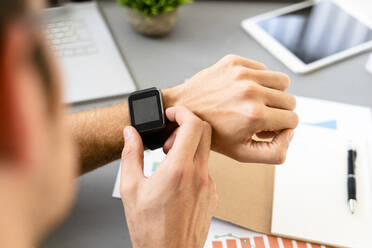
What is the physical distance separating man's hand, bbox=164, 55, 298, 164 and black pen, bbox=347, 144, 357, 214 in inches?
5.6

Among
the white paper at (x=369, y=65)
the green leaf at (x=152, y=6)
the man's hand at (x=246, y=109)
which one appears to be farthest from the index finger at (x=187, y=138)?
the white paper at (x=369, y=65)

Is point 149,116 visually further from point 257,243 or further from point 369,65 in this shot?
point 369,65

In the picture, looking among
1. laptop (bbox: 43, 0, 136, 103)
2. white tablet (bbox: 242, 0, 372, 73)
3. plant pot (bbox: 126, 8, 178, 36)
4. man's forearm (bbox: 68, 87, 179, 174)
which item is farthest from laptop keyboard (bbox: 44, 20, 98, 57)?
white tablet (bbox: 242, 0, 372, 73)

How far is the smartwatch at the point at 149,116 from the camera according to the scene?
744 mm

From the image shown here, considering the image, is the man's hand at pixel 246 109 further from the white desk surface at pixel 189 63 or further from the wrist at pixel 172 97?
the white desk surface at pixel 189 63

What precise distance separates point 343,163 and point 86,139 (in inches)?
21.3

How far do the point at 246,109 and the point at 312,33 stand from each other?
53cm

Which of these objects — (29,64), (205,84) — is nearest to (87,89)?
(205,84)

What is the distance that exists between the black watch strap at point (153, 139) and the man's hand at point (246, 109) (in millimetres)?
93

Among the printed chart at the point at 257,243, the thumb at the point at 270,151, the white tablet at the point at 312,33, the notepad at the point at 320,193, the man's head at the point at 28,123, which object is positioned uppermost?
the man's head at the point at 28,123

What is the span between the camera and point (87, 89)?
3.12 ft

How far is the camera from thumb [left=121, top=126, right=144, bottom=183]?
59 cm

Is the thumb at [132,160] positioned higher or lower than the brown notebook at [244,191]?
higher

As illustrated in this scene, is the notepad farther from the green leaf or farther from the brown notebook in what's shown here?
the green leaf
